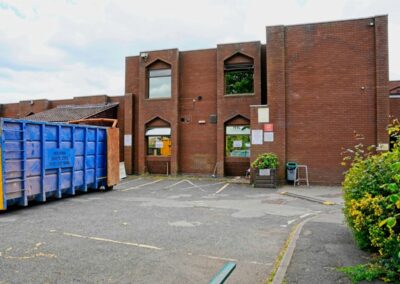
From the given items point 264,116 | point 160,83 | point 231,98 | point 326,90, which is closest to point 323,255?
point 264,116

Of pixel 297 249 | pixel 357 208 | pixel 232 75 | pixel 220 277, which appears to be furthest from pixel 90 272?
pixel 232 75

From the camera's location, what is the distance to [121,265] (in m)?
4.96

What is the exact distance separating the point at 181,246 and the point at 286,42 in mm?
13404

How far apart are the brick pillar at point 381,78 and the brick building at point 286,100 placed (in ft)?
0.14

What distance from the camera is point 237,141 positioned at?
1930 centimetres

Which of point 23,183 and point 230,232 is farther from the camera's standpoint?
point 23,183

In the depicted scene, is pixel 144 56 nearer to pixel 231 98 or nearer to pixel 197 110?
pixel 197 110

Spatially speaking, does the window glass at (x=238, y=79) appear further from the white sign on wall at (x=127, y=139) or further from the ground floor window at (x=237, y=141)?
the white sign on wall at (x=127, y=139)

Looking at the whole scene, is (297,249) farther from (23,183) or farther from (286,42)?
(286,42)

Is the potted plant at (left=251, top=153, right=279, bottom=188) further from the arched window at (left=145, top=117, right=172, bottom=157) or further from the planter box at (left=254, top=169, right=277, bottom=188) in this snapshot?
the arched window at (left=145, top=117, right=172, bottom=157)

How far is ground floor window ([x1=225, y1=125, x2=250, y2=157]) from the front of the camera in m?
19.1

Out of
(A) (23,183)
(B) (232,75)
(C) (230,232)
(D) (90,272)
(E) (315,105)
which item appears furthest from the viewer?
(B) (232,75)

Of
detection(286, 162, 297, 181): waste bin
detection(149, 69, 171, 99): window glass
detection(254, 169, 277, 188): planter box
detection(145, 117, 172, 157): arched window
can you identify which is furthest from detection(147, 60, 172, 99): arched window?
detection(286, 162, 297, 181): waste bin

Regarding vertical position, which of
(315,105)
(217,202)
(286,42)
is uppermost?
(286,42)
